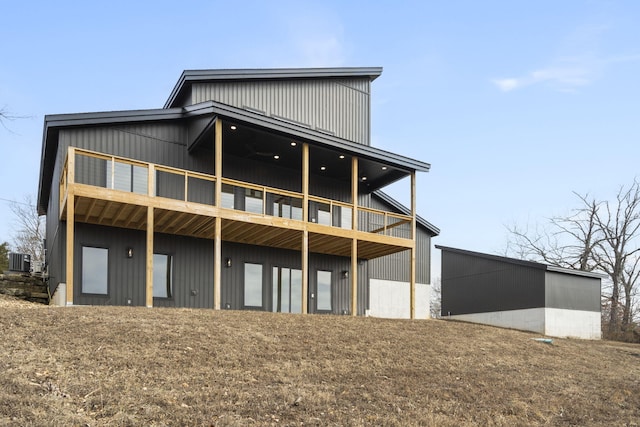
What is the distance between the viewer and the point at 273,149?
1911 centimetres

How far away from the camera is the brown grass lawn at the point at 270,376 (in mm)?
7258

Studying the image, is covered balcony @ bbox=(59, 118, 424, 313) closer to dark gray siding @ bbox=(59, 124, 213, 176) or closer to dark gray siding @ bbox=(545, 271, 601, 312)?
dark gray siding @ bbox=(59, 124, 213, 176)

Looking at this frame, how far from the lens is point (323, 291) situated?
70.0 feet

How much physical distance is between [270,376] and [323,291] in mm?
12091

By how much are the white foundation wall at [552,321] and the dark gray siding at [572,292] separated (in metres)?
0.29

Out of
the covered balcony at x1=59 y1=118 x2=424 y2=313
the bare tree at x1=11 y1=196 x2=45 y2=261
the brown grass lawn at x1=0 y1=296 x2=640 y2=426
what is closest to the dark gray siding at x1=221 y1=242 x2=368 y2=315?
the covered balcony at x1=59 y1=118 x2=424 y2=313

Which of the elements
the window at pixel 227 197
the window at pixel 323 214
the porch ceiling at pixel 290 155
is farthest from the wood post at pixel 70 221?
the window at pixel 323 214

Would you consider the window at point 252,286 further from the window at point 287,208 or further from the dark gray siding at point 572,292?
the dark gray siding at point 572,292

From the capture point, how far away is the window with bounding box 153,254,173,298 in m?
17.3

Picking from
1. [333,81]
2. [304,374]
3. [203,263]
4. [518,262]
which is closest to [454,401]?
[304,374]

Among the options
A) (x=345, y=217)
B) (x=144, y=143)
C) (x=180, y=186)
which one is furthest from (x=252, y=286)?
(x=144, y=143)

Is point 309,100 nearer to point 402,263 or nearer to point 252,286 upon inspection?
point 252,286

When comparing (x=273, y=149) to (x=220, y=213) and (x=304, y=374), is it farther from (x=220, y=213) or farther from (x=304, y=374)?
(x=304, y=374)

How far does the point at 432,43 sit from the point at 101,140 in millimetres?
13559
